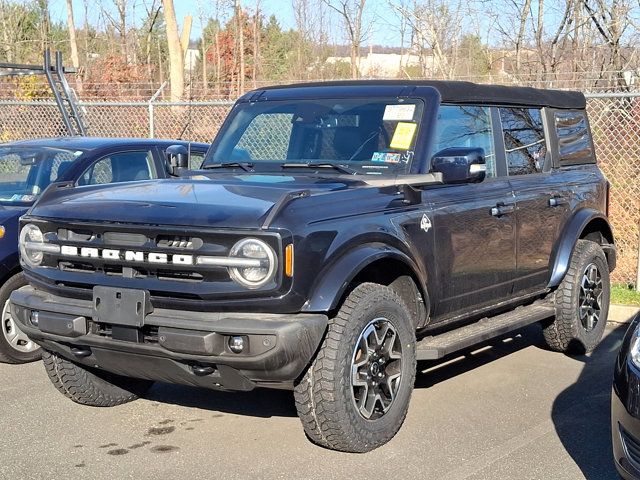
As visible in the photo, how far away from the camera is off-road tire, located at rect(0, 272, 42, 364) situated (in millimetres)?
6395

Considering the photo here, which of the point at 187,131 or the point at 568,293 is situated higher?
the point at 187,131

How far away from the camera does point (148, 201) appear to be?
4.60 meters

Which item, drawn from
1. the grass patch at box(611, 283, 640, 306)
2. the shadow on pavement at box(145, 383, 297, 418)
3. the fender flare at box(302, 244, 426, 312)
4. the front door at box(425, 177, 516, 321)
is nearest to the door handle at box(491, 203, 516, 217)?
the front door at box(425, 177, 516, 321)

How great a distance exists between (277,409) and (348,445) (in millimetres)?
1045

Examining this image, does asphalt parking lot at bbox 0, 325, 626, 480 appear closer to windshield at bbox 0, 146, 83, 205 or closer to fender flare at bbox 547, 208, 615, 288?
fender flare at bbox 547, 208, 615, 288

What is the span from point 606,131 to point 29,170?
250 inches

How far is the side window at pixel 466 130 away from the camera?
568 cm

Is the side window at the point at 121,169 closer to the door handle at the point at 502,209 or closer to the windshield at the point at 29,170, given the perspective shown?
the windshield at the point at 29,170

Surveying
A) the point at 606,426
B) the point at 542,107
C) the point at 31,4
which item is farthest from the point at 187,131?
the point at 31,4

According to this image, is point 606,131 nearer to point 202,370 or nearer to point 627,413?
point 627,413

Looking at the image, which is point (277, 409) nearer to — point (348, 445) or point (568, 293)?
point (348, 445)

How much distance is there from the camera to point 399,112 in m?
5.58

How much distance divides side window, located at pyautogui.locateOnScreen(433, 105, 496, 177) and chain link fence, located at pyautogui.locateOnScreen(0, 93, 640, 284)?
1192mm

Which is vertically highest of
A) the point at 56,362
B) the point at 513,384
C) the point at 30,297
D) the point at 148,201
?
the point at 148,201
